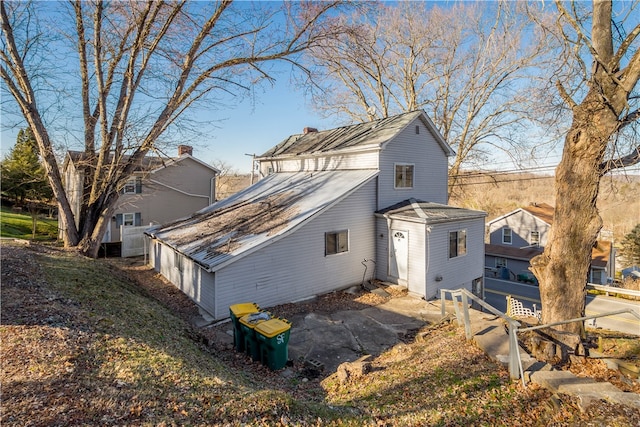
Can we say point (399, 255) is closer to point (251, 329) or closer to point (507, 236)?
point (251, 329)

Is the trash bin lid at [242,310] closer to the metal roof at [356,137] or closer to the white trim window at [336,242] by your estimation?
the white trim window at [336,242]

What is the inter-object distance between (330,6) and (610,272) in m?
34.4

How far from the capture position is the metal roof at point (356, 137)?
1487 centimetres

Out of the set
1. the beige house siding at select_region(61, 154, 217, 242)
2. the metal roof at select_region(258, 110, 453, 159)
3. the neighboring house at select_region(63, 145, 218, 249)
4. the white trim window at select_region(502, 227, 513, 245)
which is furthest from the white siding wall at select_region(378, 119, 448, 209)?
the white trim window at select_region(502, 227, 513, 245)

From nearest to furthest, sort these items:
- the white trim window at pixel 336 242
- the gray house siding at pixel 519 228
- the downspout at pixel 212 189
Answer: the white trim window at pixel 336 242 → the downspout at pixel 212 189 → the gray house siding at pixel 519 228

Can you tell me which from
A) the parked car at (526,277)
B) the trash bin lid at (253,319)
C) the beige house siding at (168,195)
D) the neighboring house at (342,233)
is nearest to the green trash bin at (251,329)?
the trash bin lid at (253,319)

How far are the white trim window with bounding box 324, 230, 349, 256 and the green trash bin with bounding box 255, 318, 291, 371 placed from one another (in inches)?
230

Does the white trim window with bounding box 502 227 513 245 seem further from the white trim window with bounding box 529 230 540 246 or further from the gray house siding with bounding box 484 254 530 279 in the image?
the gray house siding with bounding box 484 254 530 279

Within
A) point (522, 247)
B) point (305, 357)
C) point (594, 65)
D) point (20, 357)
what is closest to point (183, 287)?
point (305, 357)

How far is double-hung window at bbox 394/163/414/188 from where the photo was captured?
15092 mm

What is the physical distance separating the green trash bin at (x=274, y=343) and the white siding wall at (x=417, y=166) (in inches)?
339

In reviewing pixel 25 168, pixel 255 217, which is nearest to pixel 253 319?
pixel 255 217

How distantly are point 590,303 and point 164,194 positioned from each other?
30.6 meters

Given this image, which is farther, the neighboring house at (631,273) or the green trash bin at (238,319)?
the neighboring house at (631,273)
